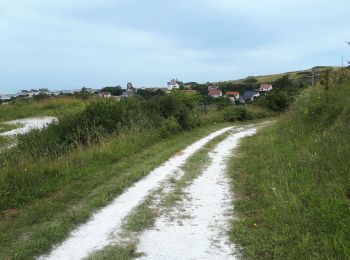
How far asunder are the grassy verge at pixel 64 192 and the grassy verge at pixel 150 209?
78cm

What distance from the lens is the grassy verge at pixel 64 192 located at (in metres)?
6.11

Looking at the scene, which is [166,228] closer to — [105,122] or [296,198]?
[296,198]

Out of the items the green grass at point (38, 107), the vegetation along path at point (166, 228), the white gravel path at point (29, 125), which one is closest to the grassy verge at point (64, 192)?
the vegetation along path at point (166, 228)

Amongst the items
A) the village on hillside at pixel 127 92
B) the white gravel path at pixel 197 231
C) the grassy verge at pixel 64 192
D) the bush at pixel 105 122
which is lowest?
the white gravel path at pixel 197 231

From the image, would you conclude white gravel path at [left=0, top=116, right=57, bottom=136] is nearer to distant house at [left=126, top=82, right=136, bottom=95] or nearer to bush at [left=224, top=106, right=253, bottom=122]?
distant house at [left=126, top=82, right=136, bottom=95]

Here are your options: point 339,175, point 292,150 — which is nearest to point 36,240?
point 339,175

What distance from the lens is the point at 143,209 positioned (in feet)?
24.4

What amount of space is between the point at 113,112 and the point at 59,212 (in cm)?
1177

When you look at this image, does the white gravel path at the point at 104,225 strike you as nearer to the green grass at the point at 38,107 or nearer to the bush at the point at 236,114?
the bush at the point at 236,114

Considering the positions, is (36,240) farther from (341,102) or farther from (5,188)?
(341,102)

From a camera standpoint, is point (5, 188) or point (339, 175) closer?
point (339, 175)

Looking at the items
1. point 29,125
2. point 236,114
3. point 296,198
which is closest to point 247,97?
point 236,114

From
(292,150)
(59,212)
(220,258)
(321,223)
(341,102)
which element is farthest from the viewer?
(341,102)

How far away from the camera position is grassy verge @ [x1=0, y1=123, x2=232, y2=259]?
611 centimetres
